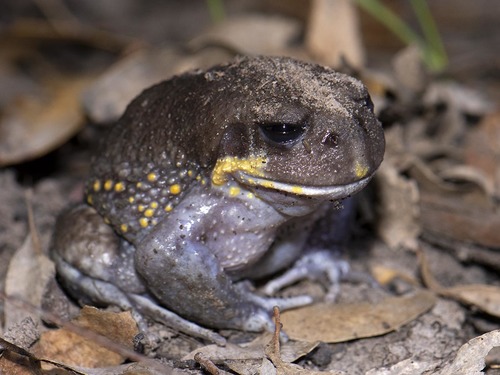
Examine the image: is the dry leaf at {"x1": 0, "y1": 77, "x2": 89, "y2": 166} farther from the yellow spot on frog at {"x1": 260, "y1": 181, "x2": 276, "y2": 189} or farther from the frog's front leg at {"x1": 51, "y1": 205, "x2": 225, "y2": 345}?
the yellow spot on frog at {"x1": 260, "y1": 181, "x2": 276, "y2": 189}

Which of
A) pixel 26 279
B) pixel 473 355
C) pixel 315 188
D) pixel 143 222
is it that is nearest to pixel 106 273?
pixel 143 222

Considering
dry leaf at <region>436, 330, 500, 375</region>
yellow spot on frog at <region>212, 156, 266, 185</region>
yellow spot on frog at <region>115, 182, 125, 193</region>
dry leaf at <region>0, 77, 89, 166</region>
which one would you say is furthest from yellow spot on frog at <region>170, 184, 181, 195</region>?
dry leaf at <region>0, 77, 89, 166</region>

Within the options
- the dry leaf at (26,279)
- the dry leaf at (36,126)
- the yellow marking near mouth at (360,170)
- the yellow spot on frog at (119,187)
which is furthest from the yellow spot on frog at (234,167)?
the dry leaf at (36,126)

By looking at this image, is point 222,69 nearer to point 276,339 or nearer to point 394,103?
point 276,339

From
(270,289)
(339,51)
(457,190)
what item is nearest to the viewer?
(270,289)

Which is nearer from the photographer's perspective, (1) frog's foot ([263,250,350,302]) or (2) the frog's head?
(2) the frog's head

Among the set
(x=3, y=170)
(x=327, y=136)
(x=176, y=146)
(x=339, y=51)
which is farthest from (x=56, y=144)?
(x=327, y=136)

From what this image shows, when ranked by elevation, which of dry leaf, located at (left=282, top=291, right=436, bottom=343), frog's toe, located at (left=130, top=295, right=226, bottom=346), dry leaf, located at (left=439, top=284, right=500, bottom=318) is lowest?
dry leaf, located at (left=439, top=284, right=500, bottom=318)
